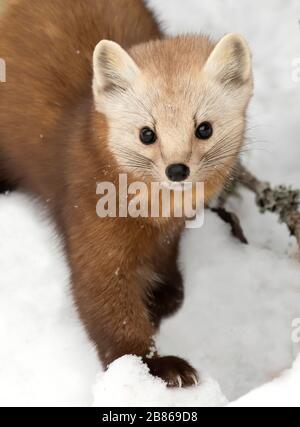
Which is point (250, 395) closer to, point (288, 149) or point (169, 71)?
point (169, 71)

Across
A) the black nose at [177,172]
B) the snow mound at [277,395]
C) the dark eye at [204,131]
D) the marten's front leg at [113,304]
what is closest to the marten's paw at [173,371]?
the marten's front leg at [113,304]

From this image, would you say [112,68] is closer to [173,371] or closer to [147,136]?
[147,136]

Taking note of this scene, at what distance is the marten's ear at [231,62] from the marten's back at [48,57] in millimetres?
732

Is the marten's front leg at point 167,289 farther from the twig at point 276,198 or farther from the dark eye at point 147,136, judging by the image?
the dark eye at point 147,136

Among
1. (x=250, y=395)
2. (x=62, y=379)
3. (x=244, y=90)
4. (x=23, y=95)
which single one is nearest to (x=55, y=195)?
(x=23, y=95)

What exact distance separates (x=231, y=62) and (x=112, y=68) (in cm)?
45

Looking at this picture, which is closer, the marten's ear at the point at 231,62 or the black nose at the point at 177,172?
the black nose at the point at 177,172

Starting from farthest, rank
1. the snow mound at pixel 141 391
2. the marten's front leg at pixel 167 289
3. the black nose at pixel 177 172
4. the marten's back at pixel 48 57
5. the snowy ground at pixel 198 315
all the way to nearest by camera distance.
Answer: the marten's front leg at pixel 167 289, the marten's back at pixel 48 57, the snowy ground at pixel 198 315, the snow mound at pixel 141 391, the black nose at pixel 177 172

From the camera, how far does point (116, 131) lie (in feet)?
10.2

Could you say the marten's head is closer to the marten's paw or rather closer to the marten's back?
the marten's back

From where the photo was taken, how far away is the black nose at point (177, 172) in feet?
9.49

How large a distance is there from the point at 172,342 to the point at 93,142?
3.53ft

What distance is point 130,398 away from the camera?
3.14m

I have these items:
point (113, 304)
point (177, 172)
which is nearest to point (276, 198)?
point (113, 304)
